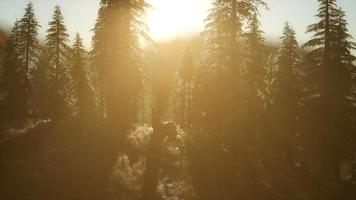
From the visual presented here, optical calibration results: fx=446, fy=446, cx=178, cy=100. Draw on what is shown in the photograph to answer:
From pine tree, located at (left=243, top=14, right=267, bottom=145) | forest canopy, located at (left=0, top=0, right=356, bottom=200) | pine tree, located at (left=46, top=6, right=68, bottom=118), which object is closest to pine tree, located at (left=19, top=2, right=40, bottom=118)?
pine tree, located at (left=46, top=6, right=68, bottom=118)

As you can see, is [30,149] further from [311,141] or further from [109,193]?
[311,141]

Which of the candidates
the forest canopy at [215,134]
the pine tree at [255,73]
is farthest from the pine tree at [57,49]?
the pine tree at [255,73]

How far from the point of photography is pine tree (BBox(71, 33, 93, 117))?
57.7 m

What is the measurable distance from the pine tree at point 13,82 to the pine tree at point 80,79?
22.6ft

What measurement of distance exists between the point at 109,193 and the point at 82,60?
39.9 metres

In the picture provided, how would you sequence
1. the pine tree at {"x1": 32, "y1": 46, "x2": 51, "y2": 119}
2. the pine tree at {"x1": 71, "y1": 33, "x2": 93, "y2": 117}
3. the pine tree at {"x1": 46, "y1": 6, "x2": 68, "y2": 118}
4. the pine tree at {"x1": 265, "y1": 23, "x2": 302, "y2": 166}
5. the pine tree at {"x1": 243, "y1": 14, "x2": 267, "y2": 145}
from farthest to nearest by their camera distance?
the pine tree at {"x1": 32, "y1": 46, "x2": 51, "y2": 119} < the pine tree at {"x1": 71, "y1": 33, "x2": 93, "y2": 117} < the pine tree at {"x1": 46, "y1": 6, "x2": 68, "y2": 118} < the pine tree at {"x1": 265, "y1": 23, "x2": 302, "y2": 166} < the pine tree at {"x1": 243, "y1": 14, "x2": 267, "y2": 145}

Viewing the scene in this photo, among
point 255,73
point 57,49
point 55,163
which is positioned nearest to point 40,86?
point 57,49

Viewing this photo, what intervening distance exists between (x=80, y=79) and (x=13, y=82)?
8.60 m

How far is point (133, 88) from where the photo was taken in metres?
32.4

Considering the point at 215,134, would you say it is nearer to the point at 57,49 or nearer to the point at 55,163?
the point at 55,163

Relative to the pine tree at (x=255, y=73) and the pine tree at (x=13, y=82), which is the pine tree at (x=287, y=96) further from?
the pine tree at (x=13, y=82)

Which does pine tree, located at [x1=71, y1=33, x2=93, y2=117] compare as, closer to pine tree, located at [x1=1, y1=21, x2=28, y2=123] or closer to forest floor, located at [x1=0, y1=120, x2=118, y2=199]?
pine tree, located at [x1=1, y1=21, x2=28, y2=123]

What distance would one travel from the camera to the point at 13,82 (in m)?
53.5

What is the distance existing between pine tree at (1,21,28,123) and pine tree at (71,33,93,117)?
690 cm
